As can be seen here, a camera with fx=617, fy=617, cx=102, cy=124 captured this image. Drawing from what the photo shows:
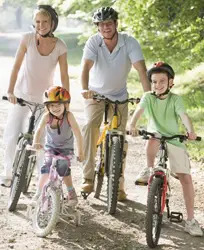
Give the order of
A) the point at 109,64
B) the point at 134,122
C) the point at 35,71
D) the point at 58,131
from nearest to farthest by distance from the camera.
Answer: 1. the point at 134,122
2. the point at 58,131
3. the point at 35,71
4. the point at 109,64

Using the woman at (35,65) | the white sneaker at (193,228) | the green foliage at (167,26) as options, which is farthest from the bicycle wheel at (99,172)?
the green foliage at (167,26)

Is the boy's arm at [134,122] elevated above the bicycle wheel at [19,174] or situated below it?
above

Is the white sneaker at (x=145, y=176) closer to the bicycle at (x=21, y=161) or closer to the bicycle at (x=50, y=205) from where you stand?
the bicycle at (x=50, y=205)

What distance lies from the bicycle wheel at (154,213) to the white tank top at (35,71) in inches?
81.0

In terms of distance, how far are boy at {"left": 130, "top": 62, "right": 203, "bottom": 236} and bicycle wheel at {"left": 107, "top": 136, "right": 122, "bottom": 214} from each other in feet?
1.51

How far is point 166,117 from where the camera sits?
666 cm

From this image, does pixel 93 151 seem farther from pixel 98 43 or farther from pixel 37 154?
pixel 98 43

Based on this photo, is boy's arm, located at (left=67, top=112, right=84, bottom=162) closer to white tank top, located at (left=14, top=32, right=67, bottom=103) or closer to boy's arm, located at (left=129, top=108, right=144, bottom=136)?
boy's arm, located at (left=129, top=108, right=144, bottom=136)

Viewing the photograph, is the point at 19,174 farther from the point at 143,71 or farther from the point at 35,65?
the point at 143,71

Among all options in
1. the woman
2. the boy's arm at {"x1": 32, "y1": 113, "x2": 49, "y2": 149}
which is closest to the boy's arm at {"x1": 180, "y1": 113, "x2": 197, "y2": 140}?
the boy's arm at {"x1": 32, "y1": 113, "x2": 49, "y2": 149}

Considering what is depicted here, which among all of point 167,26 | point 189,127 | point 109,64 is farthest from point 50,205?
point 167,26

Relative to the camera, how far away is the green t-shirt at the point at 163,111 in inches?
261

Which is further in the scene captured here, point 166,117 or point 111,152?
point 111,152

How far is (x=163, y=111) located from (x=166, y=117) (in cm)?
7
